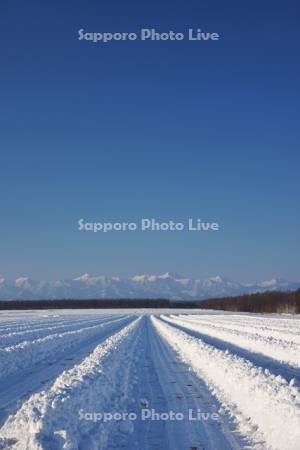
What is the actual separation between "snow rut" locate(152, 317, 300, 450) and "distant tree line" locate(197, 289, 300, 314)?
63715 mm

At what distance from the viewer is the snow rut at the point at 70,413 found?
7254 millimetres

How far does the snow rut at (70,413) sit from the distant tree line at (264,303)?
2597 inches

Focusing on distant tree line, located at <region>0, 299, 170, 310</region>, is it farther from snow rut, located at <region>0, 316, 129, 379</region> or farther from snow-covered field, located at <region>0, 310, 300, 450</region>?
snow-covered field, located at <region>0, 310, 300, 450</region>

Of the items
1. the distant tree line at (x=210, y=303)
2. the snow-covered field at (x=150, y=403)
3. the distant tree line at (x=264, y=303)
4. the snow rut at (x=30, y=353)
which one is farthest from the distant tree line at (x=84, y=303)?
the snow-covered field at (x=150, y=403)

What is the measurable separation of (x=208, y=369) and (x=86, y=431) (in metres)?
6.85

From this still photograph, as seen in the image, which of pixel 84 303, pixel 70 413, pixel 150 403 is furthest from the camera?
pixel 84 303

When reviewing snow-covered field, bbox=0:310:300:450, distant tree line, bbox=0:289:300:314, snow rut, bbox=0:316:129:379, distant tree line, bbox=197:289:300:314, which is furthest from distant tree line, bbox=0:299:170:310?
snow-covered field, bbox=0:310:300:450

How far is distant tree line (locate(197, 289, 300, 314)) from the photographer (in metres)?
77.9

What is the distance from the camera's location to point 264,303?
92188mm

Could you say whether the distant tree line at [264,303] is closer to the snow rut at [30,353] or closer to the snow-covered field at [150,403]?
the snow rut at [30,353]

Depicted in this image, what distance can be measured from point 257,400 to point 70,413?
3.05 metres

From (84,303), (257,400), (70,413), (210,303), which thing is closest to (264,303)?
(210,303)

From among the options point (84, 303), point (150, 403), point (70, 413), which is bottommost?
point (84, 303)

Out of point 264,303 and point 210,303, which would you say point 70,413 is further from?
point 210,303
